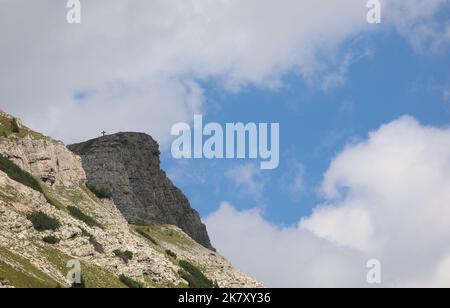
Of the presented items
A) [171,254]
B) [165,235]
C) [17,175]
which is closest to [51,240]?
[17,175]

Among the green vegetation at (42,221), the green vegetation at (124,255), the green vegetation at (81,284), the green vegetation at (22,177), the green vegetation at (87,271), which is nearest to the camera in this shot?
the green vegetation at (81,284)

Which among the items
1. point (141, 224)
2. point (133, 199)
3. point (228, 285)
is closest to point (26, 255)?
point (228, 285)

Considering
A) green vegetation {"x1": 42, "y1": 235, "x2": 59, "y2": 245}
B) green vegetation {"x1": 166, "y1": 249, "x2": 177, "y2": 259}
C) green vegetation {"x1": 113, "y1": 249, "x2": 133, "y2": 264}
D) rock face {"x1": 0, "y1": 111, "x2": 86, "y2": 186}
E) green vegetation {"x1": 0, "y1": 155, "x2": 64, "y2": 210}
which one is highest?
rock face {"x1": 0, "y1": 111, "x2": 86, "y2": 186}

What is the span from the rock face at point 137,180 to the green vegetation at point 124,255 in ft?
153

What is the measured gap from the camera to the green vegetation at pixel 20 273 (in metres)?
47.7

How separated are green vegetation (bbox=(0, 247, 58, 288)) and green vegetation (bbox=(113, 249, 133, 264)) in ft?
72.1

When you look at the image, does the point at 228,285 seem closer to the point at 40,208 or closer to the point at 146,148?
the point at 40,208

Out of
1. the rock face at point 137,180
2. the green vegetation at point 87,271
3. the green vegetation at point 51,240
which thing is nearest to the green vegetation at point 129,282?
the green vegetation at point 87,271

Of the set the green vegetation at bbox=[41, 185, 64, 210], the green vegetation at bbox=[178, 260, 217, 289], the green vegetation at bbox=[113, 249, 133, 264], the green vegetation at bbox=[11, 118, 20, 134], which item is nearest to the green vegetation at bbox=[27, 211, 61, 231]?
the green vegetation at bbox=[113, 249, 133, 264]

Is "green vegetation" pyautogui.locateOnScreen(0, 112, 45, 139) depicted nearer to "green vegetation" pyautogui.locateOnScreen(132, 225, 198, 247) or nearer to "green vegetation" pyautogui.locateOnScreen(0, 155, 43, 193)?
"green vegetation" pyautogui.locateOnScreen(0, 155, 43, 193)

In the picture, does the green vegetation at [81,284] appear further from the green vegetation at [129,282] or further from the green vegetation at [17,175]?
the green vegetation at [17,175]

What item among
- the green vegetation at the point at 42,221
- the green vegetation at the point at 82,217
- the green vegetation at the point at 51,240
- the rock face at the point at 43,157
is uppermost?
the rock face at the point at 43,157

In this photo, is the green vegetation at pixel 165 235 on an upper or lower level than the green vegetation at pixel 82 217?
upper

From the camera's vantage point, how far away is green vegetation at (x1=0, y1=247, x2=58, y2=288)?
156ft
